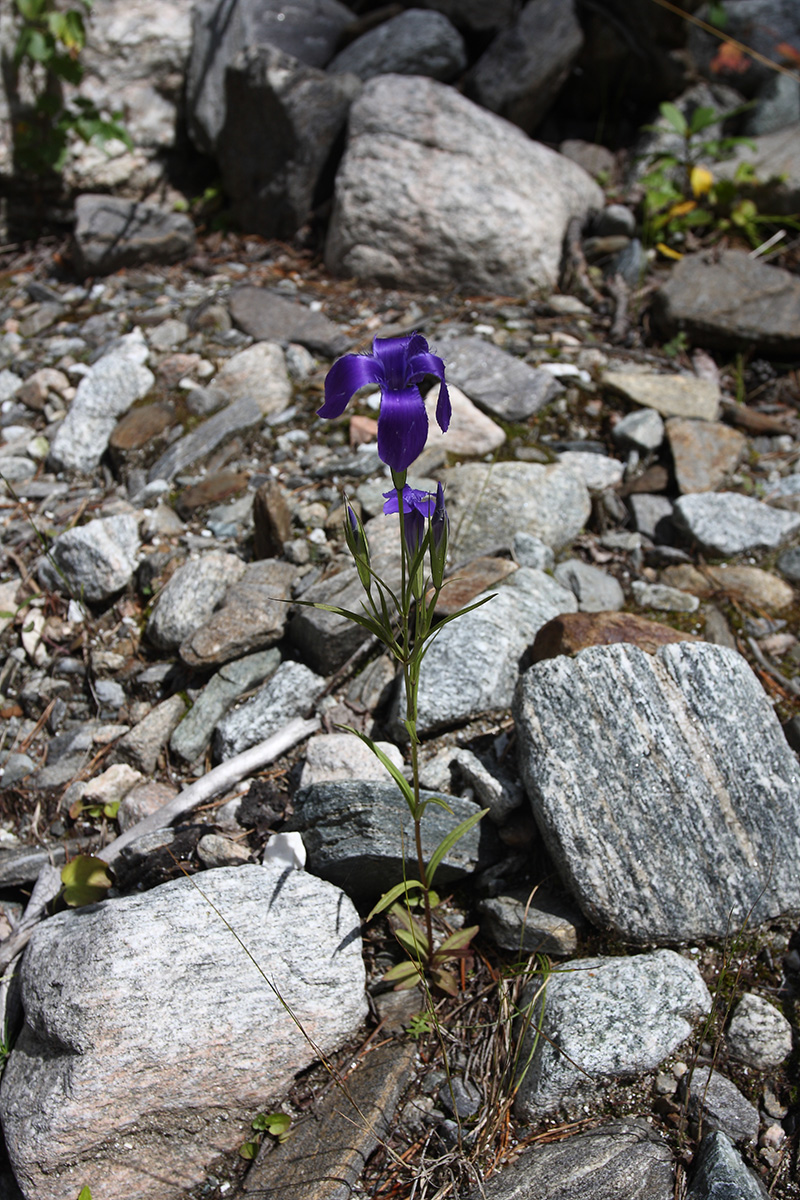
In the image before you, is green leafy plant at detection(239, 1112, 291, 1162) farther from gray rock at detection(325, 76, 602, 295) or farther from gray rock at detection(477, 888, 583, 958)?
gray rock at detection(325, 76, 602, 295)

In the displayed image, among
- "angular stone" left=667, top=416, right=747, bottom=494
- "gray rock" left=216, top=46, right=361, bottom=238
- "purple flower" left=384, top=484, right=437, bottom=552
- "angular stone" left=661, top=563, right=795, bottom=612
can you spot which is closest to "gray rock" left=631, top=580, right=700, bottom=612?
"angular stone" left=661, top=563, right=795, bottom=612

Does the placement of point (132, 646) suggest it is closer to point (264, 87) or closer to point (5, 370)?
point (5, 370)

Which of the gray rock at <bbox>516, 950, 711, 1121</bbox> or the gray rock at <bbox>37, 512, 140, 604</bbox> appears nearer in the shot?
the gray rock at <bbox>516, 950, 711, 1121</bbox>

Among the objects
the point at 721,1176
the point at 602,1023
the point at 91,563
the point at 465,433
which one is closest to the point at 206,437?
the point at 91,563

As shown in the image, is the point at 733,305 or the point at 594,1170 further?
the point at 733,305

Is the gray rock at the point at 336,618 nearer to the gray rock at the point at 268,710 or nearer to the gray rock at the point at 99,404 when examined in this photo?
the gray rock at the point at 268,710

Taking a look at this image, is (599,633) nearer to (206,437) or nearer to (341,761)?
(341,761)

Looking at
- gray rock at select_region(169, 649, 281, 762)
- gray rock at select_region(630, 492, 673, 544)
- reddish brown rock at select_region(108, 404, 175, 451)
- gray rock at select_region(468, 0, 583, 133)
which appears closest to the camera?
gray rock at select_region(169, 649, 281, 762)

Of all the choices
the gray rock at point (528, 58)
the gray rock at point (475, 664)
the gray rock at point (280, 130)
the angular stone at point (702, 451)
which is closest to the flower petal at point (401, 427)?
the gray rock at point (475, 664)
